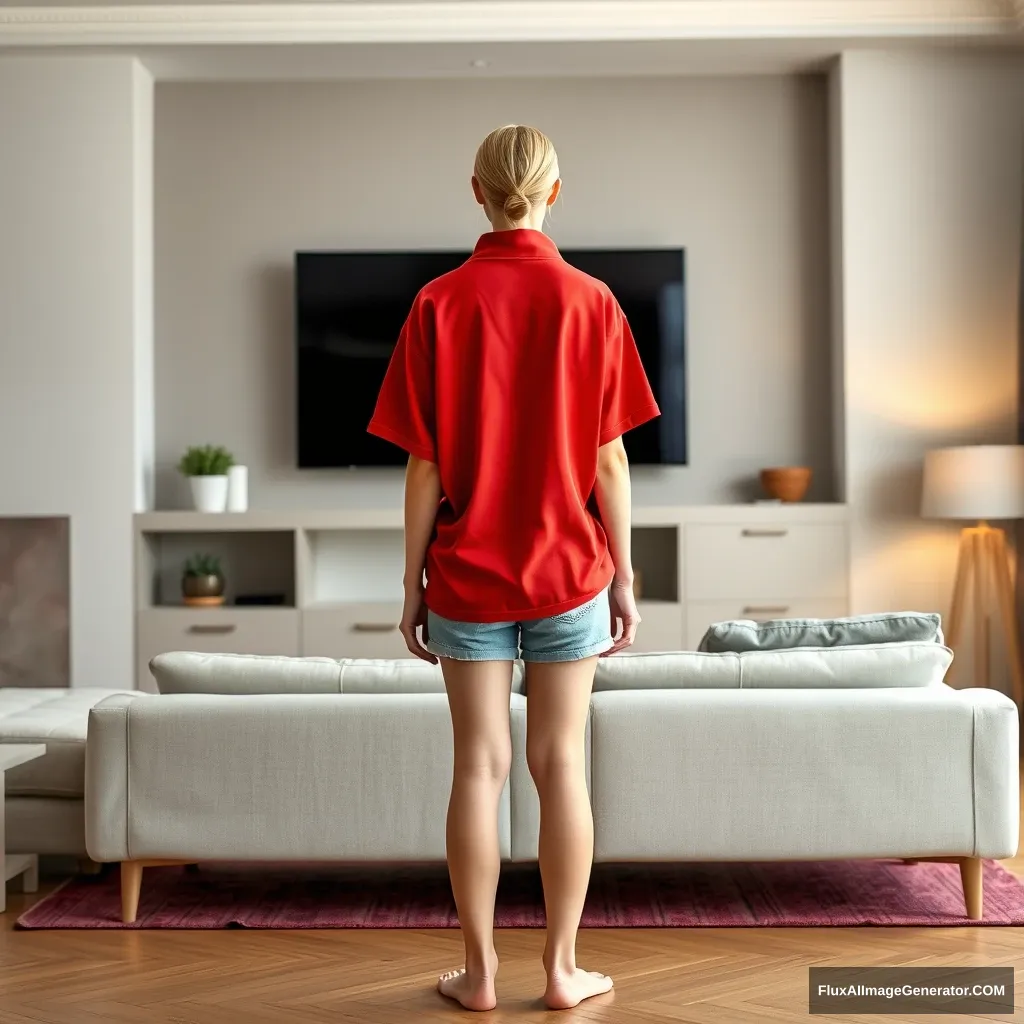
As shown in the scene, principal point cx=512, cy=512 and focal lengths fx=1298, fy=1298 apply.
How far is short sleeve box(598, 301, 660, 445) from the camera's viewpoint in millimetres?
1965

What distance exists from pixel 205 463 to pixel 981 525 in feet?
10.1

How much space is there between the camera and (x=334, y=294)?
5469 mm

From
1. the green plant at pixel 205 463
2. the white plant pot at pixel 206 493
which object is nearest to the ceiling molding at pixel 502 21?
the green plant at pixel 205 463

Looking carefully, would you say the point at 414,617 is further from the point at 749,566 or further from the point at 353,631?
the point at 749,566

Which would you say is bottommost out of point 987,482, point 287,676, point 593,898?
point 593,898

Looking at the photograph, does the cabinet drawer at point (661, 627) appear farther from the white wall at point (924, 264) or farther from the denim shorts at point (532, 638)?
the denim shorts at point (532, 638)

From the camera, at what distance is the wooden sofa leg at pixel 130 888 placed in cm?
257

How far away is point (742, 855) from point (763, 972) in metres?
0.29

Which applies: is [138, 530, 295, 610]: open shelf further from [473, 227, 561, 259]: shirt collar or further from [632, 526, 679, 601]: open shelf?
[473, 227, 561, 259]: shirt collar

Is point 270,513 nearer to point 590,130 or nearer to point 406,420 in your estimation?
point 590,130

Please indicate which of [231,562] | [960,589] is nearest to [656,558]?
[960,589]

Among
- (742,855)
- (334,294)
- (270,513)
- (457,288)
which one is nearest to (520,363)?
(457,288)

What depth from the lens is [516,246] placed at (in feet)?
6.42

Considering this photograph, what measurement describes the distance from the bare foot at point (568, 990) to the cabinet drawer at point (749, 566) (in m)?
3.00
